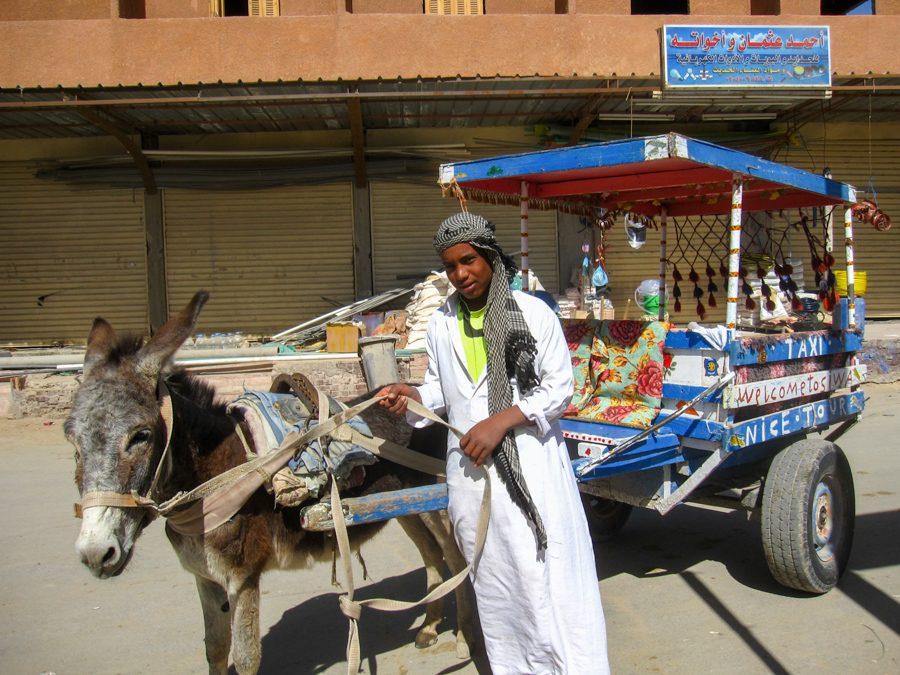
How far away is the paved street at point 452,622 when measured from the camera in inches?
121

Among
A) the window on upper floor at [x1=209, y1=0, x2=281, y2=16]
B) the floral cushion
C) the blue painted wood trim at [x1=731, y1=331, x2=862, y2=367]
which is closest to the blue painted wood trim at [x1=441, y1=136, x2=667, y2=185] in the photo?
the floral cushion

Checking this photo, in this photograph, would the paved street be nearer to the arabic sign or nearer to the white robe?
the white robe

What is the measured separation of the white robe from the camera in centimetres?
222

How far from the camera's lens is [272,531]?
101 inches

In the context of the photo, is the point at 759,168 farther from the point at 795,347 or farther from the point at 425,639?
the point at 425,639

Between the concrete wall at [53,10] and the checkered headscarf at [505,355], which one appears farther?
the concrete wall at [53,10]

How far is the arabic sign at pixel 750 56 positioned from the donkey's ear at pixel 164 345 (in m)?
8.16

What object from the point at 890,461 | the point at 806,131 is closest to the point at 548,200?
the point at 890,461

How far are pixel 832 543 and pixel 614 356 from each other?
1617mm

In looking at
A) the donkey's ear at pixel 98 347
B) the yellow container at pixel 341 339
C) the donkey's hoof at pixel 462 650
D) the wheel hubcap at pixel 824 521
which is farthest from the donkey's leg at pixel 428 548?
the yellow container at pixel 341 339

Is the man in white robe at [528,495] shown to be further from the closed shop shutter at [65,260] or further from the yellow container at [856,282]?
the closed shop shutter at [65,260]

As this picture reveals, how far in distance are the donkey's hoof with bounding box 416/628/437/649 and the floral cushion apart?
4.54ft

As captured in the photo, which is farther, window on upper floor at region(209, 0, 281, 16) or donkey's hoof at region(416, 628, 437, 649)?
window on upper floor at region(209, 0, 281, 16)

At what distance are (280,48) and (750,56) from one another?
21.9 ft
